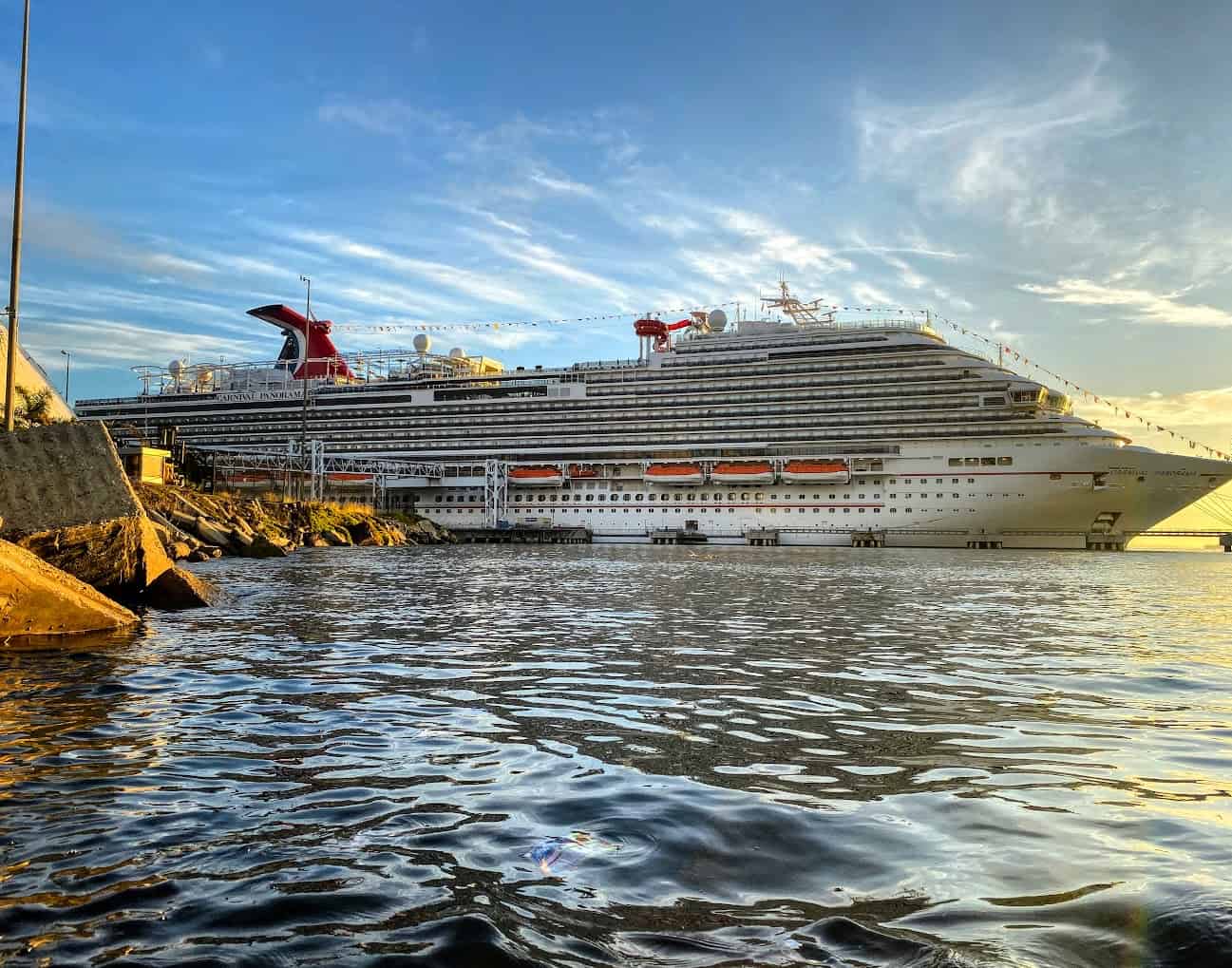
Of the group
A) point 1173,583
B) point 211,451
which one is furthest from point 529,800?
point 211,451

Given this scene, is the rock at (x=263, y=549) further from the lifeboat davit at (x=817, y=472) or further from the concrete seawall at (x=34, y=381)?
the lifeboat davit at (x=817, y=472)

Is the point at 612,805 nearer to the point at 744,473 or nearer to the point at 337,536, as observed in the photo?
the point at 337,536

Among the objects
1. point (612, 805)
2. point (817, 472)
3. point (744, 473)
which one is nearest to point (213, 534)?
point (612, 805)

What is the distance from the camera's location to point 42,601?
11.2 metres

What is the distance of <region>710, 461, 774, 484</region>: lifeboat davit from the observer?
72000 millimetres

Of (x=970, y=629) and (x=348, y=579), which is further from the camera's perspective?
(x=348, y=579)

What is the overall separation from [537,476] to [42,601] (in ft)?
231

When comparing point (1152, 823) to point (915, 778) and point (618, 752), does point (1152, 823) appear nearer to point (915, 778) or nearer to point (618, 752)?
point (915, 778)

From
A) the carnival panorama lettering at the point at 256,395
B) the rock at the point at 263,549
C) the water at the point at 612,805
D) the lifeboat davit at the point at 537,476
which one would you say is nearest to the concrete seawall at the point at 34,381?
the rock at the point at 263,549

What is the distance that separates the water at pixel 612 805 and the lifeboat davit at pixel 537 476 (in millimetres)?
68390

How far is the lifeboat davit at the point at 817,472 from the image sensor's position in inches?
2731

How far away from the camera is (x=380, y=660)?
11016 mm

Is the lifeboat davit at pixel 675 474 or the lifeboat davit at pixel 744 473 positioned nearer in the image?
the lifeboat davit at pixel 744 473

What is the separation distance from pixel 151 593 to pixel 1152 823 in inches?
643
